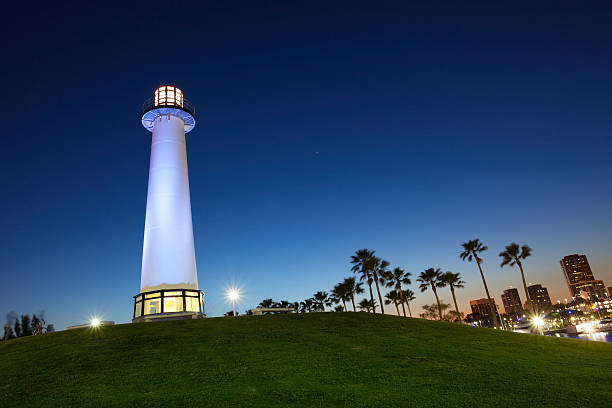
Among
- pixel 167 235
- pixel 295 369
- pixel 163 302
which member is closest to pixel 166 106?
pixel 167 235

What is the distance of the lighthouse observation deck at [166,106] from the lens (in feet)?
136

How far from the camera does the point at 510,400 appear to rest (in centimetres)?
979

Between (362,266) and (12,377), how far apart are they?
52579 mm

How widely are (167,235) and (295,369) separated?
84.2 ft

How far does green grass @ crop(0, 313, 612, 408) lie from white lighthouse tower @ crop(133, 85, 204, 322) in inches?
443

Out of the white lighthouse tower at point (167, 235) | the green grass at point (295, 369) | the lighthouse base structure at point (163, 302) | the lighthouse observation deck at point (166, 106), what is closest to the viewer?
the green grass at point (295, 369)

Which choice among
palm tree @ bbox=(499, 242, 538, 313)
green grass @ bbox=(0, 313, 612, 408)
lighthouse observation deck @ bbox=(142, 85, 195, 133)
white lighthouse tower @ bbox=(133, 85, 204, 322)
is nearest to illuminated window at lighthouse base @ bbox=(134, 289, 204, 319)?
white lighthouse tower @ bbox=(133, 85, 204, 322)

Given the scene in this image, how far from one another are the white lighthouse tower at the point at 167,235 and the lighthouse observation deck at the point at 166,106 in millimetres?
121

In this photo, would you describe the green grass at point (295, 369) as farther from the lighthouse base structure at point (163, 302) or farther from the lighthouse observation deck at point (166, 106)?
the lighthouse observation deck at point (166, 106)

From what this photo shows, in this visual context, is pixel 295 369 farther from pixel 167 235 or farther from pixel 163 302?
pixel 167 235

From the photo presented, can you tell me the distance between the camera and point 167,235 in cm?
3428

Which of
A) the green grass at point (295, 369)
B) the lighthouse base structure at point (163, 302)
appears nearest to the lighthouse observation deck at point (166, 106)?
the lighthouse base structure at point (163, 302)

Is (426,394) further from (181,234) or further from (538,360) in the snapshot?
(181,234)

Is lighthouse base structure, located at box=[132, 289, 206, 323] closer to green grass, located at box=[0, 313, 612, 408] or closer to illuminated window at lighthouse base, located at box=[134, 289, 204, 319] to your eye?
illuminated window at lighthouse base, located at box=[134, 289, 204, 319]
